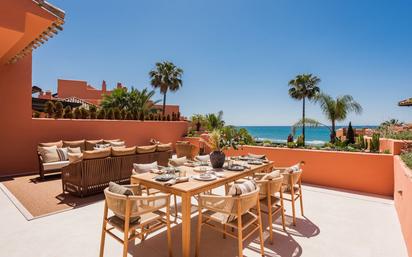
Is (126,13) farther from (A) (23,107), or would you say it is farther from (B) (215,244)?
(B) (215,244)

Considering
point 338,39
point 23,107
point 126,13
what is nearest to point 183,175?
point 23,107

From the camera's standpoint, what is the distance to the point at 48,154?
251 inches

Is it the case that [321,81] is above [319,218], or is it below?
above

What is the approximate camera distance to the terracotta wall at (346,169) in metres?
5.09

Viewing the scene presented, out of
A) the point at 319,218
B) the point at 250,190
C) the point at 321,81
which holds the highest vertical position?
the point at 321,81

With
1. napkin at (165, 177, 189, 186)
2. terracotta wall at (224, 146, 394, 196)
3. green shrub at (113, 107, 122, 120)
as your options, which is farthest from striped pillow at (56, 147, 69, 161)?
terracotta wall at (224, 146, 394, 196)

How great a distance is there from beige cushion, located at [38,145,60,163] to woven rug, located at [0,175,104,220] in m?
0.59

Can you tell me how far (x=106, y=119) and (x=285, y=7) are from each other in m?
9.23

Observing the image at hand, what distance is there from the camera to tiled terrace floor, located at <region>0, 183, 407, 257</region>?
107 inches

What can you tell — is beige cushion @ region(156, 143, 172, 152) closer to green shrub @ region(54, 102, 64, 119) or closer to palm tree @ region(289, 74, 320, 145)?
green shrub @ region(54, 102, 64, 119)

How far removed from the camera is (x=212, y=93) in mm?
36094

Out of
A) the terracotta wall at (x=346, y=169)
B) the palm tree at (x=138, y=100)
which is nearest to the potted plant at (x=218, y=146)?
the terracotta wall at (x=346, y=169)

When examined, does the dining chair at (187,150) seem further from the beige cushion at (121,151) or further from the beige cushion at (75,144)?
the beige cushion at (75,144)

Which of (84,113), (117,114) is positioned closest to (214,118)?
(117,114)
